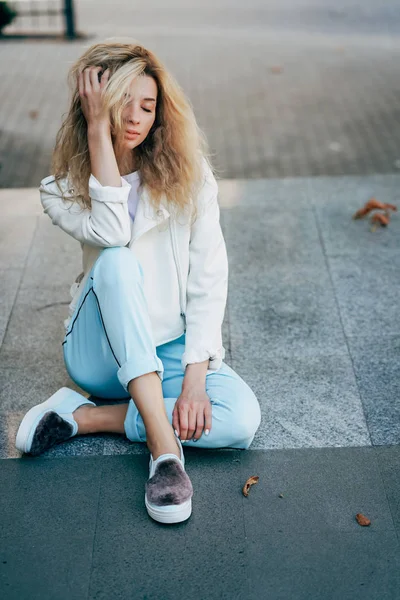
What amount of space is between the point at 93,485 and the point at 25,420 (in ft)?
1.21

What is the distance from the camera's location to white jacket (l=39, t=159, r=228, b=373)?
3.17 m

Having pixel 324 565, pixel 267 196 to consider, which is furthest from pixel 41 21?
pixel 324 565

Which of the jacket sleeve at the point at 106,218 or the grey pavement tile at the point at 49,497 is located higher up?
the jacket sleeve at the point at 106,218

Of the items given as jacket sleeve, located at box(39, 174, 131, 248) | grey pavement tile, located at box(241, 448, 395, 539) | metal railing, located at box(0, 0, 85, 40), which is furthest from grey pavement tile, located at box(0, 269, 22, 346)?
metal railing, located at box(0, 0, 85, 40)

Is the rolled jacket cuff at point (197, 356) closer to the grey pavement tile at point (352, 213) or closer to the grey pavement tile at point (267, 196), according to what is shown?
the grey pavement tile at point (352, 213)

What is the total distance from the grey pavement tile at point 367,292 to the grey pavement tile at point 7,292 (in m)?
1.67

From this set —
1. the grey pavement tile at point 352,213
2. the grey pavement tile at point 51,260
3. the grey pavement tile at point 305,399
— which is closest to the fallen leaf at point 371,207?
the grey pavement tile at point 352,213

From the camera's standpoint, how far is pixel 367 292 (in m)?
4.34

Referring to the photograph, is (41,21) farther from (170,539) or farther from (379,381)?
(170,539)

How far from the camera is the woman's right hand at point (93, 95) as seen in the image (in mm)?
2973

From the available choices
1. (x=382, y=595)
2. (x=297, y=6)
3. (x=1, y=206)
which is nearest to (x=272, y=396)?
(x=382, y=595)

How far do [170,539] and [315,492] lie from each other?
563 mm

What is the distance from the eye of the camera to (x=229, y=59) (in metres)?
8.46

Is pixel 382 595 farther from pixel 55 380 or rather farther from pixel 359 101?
pixel 359 101
